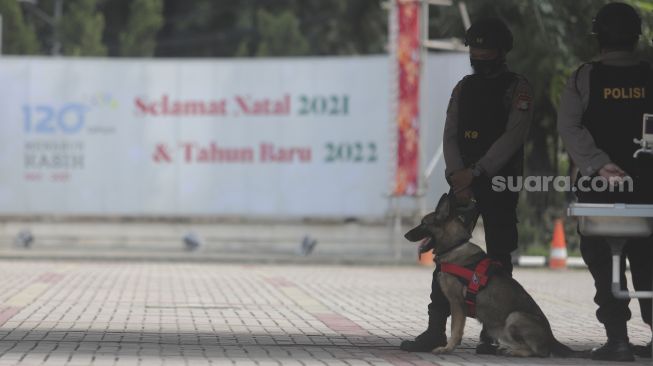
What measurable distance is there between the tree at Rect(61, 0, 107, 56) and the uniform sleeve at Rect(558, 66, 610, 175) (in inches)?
1692

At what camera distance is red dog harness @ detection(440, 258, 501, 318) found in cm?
894

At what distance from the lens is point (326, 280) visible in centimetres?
2005

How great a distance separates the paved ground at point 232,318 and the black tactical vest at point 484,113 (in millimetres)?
1217

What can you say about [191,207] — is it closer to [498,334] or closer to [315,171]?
[315,171]

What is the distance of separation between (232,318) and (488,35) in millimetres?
4065

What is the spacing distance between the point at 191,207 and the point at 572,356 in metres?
21.8

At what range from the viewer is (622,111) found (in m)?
9.11

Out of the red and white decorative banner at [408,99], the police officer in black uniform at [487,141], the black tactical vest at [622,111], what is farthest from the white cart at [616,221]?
the red and white decorative banner at [408,99]

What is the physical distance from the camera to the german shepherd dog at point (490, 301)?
29.2 ft

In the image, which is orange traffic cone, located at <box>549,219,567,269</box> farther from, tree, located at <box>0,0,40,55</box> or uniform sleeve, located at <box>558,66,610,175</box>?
tree, located at <box>0,0,40,55</box>

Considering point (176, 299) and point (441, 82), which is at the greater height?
point (441, 82)

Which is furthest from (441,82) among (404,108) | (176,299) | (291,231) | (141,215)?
(176,299)

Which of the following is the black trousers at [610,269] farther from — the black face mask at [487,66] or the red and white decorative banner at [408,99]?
the red and white decorative banner at [408,99]

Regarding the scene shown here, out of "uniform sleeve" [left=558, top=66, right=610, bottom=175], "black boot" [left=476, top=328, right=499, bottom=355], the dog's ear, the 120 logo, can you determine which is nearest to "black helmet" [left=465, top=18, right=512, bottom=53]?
"uniform sleeve" [left=558, top=66, right=610, bottom=175]
